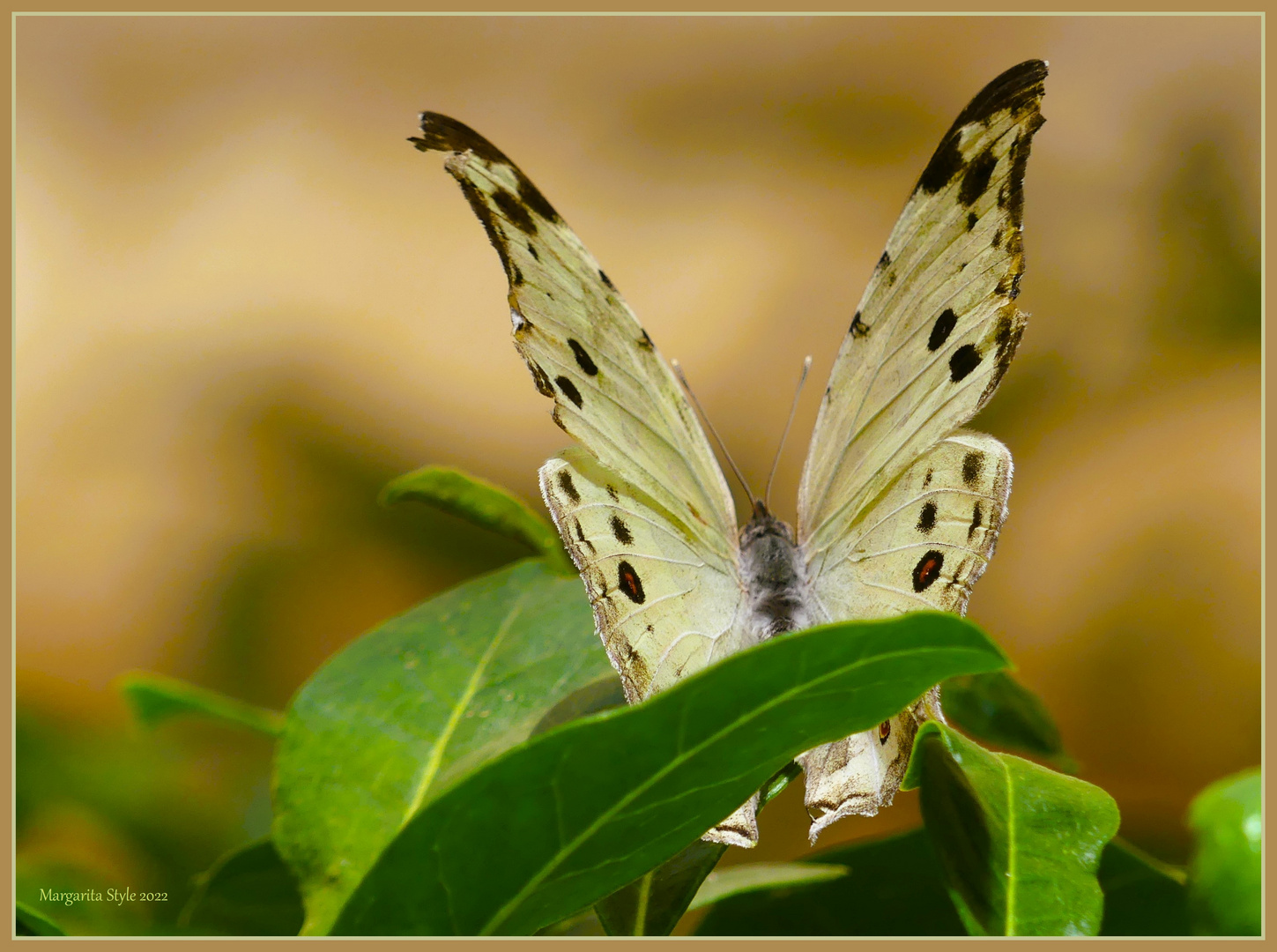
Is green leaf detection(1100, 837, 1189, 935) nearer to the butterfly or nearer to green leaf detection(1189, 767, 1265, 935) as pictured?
green leaf detection(1189, 767, 1265, 935)

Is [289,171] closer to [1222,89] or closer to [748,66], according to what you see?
A: [748,66]

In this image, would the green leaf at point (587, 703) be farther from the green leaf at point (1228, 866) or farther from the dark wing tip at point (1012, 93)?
the dark wing tip at point (1012, 93)

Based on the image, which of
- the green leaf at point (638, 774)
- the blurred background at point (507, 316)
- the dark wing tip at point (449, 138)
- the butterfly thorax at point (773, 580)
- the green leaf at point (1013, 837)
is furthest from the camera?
the blurred background at point (507, 316)

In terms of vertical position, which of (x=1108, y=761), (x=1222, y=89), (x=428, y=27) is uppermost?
(x=428, y=27)

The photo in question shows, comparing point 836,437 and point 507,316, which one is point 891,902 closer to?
point 836,437

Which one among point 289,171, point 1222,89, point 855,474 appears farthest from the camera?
point 289,171

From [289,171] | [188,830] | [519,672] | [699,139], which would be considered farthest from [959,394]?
[289,171]

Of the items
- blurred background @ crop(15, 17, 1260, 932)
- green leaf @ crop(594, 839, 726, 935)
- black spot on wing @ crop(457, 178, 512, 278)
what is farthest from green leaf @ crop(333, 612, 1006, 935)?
blurred background @ crop(15, 17, 1260, 932)

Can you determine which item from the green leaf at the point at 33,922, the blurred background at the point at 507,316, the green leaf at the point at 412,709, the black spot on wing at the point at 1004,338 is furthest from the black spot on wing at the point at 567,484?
the blurred background at the point at 507,316
